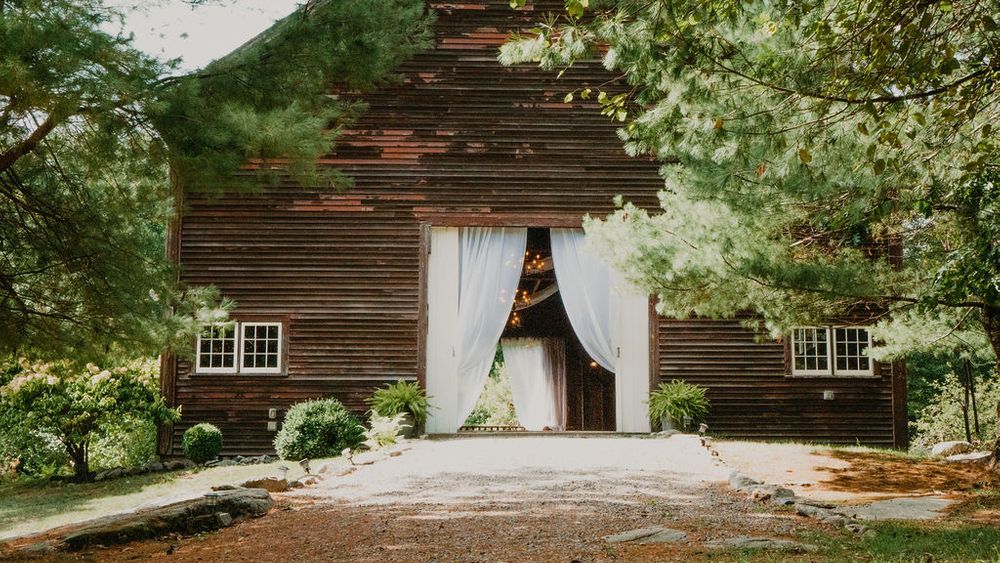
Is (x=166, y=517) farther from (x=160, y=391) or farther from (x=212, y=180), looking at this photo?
(x=160, y=391)

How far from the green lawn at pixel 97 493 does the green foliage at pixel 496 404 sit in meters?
12.5

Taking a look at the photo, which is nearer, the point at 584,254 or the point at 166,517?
the point at 166,517

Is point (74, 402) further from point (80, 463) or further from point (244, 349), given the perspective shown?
point (244, 349)

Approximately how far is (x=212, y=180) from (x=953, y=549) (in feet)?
16.5

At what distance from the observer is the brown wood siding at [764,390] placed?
12.4 metres

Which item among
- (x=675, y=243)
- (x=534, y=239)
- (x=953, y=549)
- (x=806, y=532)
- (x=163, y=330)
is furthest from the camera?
(x=534, y=239)

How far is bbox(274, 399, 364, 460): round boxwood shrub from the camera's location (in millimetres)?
11148

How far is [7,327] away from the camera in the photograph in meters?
5.78

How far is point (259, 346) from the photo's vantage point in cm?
1250

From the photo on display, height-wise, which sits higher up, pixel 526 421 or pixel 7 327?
pixel 7 327

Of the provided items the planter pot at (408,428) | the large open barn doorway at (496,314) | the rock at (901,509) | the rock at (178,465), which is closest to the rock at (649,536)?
the rock at (901,509)

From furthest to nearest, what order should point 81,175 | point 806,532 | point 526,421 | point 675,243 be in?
point 526,421, point 675,243, point 81,175, point 806,532

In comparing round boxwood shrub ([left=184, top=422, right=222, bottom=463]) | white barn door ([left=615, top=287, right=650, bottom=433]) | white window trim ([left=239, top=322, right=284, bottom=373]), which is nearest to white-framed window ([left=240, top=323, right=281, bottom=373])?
white window trim ([left=239, top=322, right=284, bottom=373])

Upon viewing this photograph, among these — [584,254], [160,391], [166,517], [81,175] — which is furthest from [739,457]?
[160,391]
